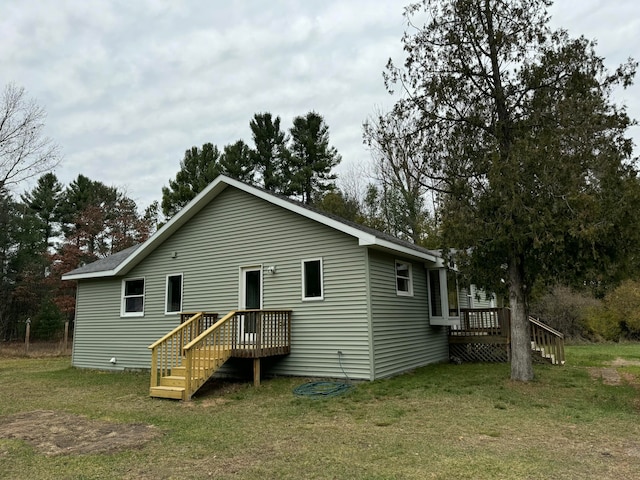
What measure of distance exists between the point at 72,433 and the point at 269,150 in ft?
81.8

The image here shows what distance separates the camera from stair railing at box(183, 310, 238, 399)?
8.41 m

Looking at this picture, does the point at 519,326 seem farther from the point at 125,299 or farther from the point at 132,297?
the point at 125,299

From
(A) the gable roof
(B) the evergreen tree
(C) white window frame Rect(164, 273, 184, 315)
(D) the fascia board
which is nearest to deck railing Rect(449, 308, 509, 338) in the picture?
(A) the gable roof

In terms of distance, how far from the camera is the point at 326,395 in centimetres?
835

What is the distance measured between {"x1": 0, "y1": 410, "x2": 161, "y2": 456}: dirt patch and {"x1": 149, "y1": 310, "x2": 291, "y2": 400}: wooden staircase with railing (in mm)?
1837

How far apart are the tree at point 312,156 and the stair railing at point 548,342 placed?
1758 cm

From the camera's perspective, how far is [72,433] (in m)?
6.05

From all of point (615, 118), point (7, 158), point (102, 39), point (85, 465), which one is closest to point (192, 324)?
point (85, 465)

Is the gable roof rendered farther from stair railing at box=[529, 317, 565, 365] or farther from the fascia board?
stair railing at box=[529, 317, 565, 365]

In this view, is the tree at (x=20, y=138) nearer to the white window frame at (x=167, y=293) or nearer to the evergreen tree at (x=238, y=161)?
the white window frame at (x=167, y=293)

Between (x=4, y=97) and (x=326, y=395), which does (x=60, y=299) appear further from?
(x=326, y=395)

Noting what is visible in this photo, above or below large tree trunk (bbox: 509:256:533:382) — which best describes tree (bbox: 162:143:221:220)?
above

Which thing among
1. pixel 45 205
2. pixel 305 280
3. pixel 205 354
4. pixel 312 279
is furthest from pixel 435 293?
pixel 45 205

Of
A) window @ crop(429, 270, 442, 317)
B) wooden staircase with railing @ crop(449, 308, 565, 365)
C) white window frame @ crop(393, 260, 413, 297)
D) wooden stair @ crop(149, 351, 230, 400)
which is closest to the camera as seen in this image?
wooden stair @ crop(149, 351, 230, 400)
